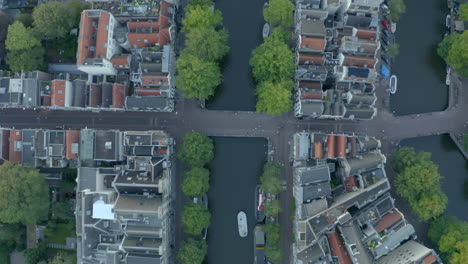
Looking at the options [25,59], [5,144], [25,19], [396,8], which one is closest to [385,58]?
[396,8]

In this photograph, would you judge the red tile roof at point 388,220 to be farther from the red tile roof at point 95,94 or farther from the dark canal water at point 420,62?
the red tile roof at point 95,94

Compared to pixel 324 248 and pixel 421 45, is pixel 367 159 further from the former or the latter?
pixel 421 45

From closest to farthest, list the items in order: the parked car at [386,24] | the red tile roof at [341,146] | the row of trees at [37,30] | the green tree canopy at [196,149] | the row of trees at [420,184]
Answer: the row of trees at [420,184]
the red tile roof at [341,146]
the green tree canopy at [196,149]
the row of trees at [37,30]
the parked car at [386,24]

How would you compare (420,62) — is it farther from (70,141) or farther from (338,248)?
(70,141)

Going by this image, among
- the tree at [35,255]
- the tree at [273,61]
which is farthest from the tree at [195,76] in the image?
the tree at [35,255]

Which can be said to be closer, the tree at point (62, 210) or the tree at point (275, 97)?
the tree at point (275, 97)
